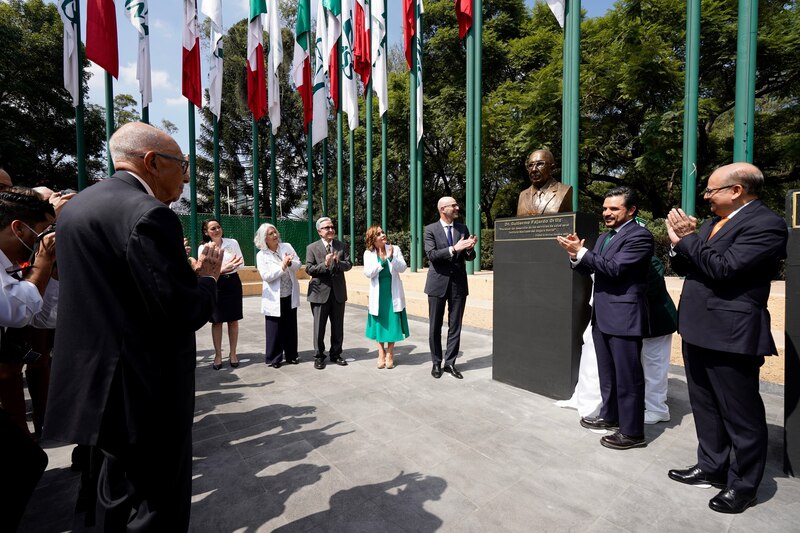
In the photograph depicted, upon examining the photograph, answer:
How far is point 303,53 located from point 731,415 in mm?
13412

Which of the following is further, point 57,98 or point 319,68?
point 57,98

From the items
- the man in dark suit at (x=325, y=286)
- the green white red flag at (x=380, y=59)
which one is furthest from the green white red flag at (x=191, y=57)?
the man in dark suit at (x=325, y=286)

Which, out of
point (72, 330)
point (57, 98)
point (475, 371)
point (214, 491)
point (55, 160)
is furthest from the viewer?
point (55, 160)

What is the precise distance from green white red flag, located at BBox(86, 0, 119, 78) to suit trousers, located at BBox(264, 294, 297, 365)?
271 inches

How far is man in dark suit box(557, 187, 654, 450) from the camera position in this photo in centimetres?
295

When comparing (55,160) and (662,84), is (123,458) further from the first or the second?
(55,160)

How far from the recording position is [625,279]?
3031mm

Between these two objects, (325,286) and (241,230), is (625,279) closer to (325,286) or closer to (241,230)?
(325,286)

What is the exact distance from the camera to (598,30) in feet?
48.3

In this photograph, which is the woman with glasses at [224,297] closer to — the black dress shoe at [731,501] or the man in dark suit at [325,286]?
the man in dark suit at [325,286]

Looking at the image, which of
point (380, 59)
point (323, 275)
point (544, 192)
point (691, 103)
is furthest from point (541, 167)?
point (380, 59)

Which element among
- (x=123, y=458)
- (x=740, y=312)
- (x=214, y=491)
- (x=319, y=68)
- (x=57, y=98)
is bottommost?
(x=214, y=491)

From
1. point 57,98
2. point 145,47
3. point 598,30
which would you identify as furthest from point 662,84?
point 57,98

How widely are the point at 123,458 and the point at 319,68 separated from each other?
12336mm
